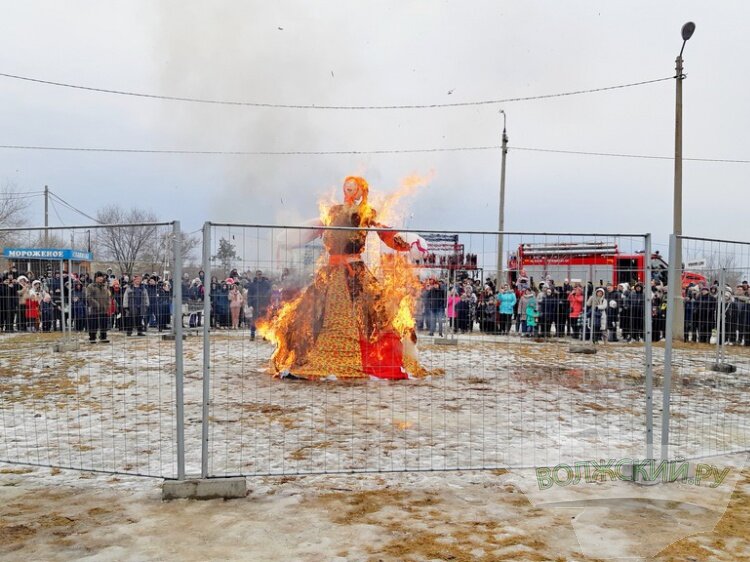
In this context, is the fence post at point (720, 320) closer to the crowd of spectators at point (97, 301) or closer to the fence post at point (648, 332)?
the fence post at point (648, 332)

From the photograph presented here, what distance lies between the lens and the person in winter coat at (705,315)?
10.8 metres

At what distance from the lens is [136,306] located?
6574 mm

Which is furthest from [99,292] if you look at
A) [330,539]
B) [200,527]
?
[330,539]

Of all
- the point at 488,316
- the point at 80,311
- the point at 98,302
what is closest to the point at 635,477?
the point at 488,316

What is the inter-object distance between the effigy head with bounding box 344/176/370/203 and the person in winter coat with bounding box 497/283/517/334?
149 inches

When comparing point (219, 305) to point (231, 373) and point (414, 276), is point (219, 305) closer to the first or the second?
point (414, 276)

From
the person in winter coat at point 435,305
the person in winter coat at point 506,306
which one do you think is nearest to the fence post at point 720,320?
the person in winter coat at point 506,306

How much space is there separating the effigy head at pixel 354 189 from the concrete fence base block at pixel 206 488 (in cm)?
694

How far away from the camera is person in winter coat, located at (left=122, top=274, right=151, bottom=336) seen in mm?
6255

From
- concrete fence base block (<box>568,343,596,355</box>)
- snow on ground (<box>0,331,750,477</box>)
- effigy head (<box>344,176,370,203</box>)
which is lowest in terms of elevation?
snow on ground (<box>0,331,750,477</box>)

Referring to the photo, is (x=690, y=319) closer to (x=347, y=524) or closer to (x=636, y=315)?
(x=636, y=315)

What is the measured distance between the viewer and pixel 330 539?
158 inches

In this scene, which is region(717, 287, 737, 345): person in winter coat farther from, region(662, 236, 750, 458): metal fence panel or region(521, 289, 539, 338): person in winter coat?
region(521, 289, 539, 338): person in winter coat

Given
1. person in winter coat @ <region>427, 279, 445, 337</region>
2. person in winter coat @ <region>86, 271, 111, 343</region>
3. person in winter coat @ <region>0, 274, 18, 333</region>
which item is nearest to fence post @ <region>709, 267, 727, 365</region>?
person in winter coat @ <region>427, 279, 445, 337</region>
